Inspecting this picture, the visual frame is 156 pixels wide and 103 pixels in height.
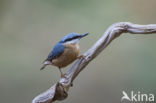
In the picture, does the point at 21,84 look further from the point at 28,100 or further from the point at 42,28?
the point at 42,28

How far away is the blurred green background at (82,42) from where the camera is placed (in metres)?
1.64

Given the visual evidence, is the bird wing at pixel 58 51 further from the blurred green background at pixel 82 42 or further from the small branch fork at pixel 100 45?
the blurred green background at pixel 82 42

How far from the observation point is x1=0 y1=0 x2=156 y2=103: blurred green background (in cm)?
164

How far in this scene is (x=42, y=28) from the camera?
5.44 feet

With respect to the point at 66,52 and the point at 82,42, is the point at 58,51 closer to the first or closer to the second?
the point at 66,52

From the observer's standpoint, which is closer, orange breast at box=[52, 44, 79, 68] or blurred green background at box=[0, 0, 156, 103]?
orange breast at box=[52, 44, 79, 68]

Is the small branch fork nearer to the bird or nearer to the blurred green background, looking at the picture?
the bird

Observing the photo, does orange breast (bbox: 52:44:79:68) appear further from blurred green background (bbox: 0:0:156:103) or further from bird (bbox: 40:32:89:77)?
blurred green background (bbox: 0:0:156:103)

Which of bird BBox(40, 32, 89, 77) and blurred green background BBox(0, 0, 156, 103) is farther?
blurred green background BBox(0, 0, 156, 103)

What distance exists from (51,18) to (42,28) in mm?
88

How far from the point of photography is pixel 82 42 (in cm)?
162

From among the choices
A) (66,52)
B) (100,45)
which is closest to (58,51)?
(66,52)

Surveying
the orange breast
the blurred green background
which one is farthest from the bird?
the blurred green background

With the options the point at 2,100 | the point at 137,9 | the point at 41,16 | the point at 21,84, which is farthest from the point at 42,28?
the point at 137,9
